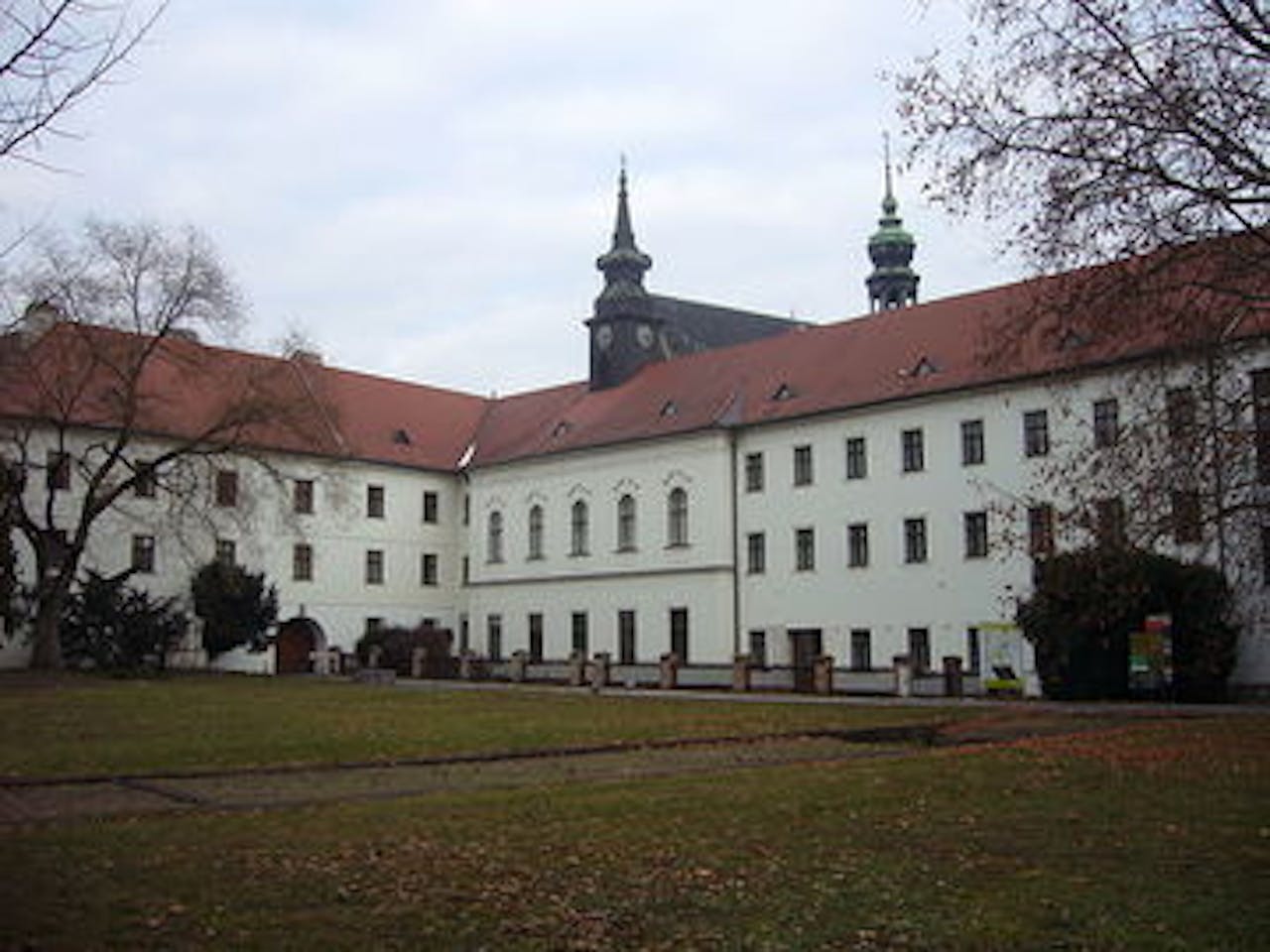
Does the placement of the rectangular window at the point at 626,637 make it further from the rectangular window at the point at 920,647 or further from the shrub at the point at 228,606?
the shrub at the point at 228,606

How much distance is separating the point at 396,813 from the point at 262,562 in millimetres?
44091

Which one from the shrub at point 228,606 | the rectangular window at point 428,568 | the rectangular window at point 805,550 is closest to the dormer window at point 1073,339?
the rectangular window at point 805,550

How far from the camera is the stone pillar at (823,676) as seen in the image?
38438 millimetres

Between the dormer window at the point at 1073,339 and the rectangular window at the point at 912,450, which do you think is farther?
the rectangular window at the point at 912,450

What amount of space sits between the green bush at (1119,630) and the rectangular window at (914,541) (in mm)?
8927

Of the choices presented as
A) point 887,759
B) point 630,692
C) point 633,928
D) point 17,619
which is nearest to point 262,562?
point 17,619

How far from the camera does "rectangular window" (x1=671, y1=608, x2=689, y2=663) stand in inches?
2002

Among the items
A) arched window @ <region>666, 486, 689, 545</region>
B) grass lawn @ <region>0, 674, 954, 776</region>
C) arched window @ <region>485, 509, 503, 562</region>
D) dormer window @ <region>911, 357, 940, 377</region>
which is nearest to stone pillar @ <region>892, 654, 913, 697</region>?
grass lawn @ <region>0, 674, 954, 776</region>

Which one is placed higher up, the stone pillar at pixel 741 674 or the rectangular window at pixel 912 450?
the rectangular window at pixel 912 450

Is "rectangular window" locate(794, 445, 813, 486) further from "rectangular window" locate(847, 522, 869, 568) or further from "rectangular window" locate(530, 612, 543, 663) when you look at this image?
"rectangular window" locate(530, 612, 543, 663)

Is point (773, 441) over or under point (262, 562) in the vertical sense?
over

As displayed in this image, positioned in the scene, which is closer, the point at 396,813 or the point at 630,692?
the point at 396,813

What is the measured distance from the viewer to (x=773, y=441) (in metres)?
49.2

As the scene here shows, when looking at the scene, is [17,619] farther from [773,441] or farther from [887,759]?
[887,759]
